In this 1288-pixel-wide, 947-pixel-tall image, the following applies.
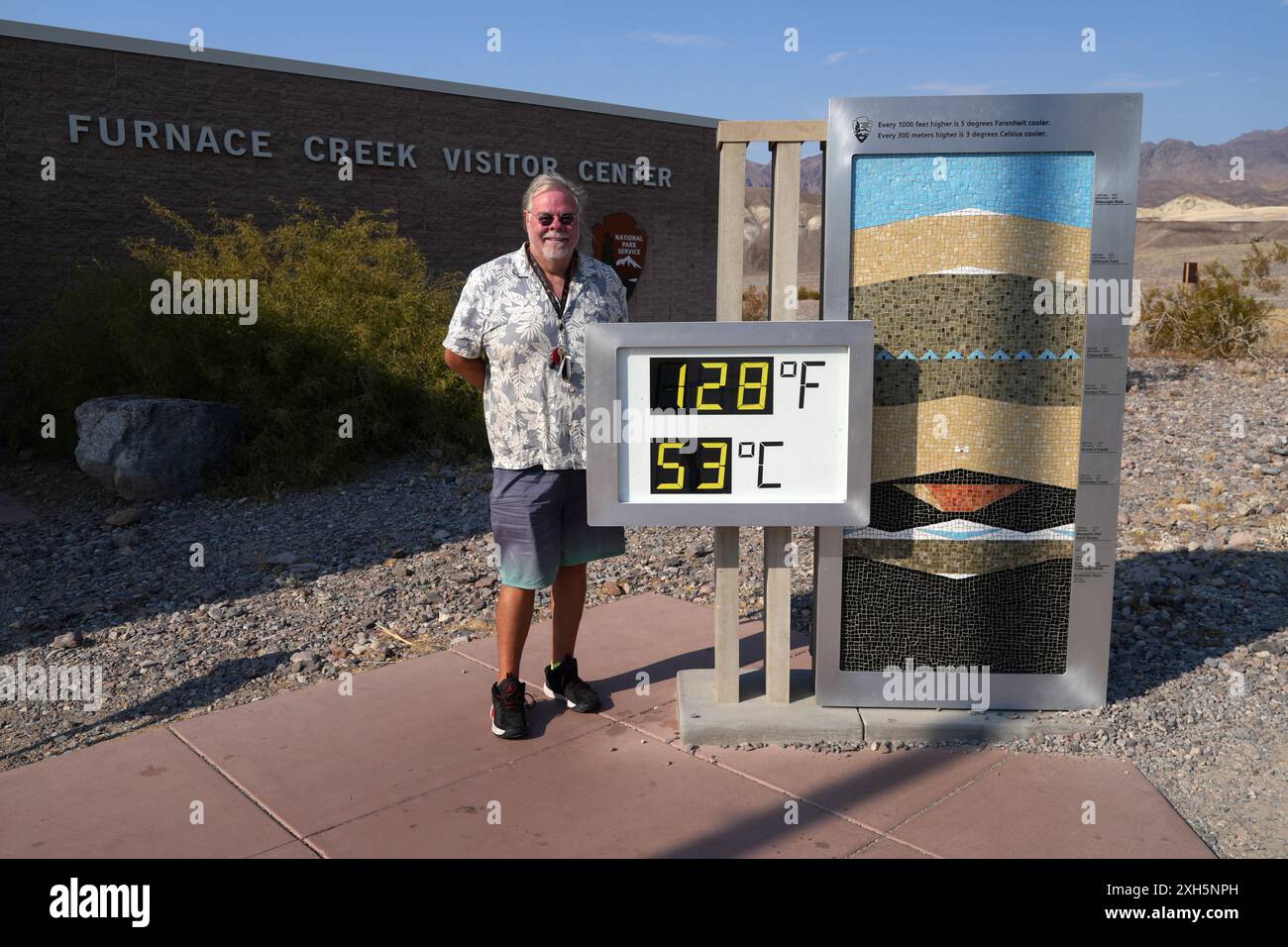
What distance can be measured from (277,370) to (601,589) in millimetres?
4753

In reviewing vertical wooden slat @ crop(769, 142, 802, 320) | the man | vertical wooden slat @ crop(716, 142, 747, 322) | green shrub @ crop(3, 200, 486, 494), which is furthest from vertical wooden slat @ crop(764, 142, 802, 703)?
green shrub @ crop(3, 200, 486, 494)

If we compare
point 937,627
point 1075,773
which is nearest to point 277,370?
point 937,627

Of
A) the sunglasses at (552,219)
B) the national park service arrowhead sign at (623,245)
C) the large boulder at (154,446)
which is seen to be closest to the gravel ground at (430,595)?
the large boulder at (154,446)

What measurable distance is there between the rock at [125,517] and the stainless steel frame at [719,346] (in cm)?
556

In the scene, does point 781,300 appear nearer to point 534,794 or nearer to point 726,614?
point 726,614

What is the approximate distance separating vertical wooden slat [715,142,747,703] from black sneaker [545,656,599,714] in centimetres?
52

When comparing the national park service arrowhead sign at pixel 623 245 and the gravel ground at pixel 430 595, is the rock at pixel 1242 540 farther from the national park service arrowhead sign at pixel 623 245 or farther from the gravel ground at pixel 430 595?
the national park service arrowhead sign at pixel 623 245

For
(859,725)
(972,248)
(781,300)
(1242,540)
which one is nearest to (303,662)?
(859,725)

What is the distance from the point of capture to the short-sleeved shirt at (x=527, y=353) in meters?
3.67

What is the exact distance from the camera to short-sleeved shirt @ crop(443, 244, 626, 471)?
3.67 m

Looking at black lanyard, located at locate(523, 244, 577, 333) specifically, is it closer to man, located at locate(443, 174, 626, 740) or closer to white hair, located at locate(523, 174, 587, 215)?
man, located at locate(443, 174, 626, 740)

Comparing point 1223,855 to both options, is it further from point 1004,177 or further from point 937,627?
point 1004,177

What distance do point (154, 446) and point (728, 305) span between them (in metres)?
6.32

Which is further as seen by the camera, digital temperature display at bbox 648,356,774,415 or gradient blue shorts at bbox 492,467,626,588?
gradient blue shorts at bbox 492,467,626,588
